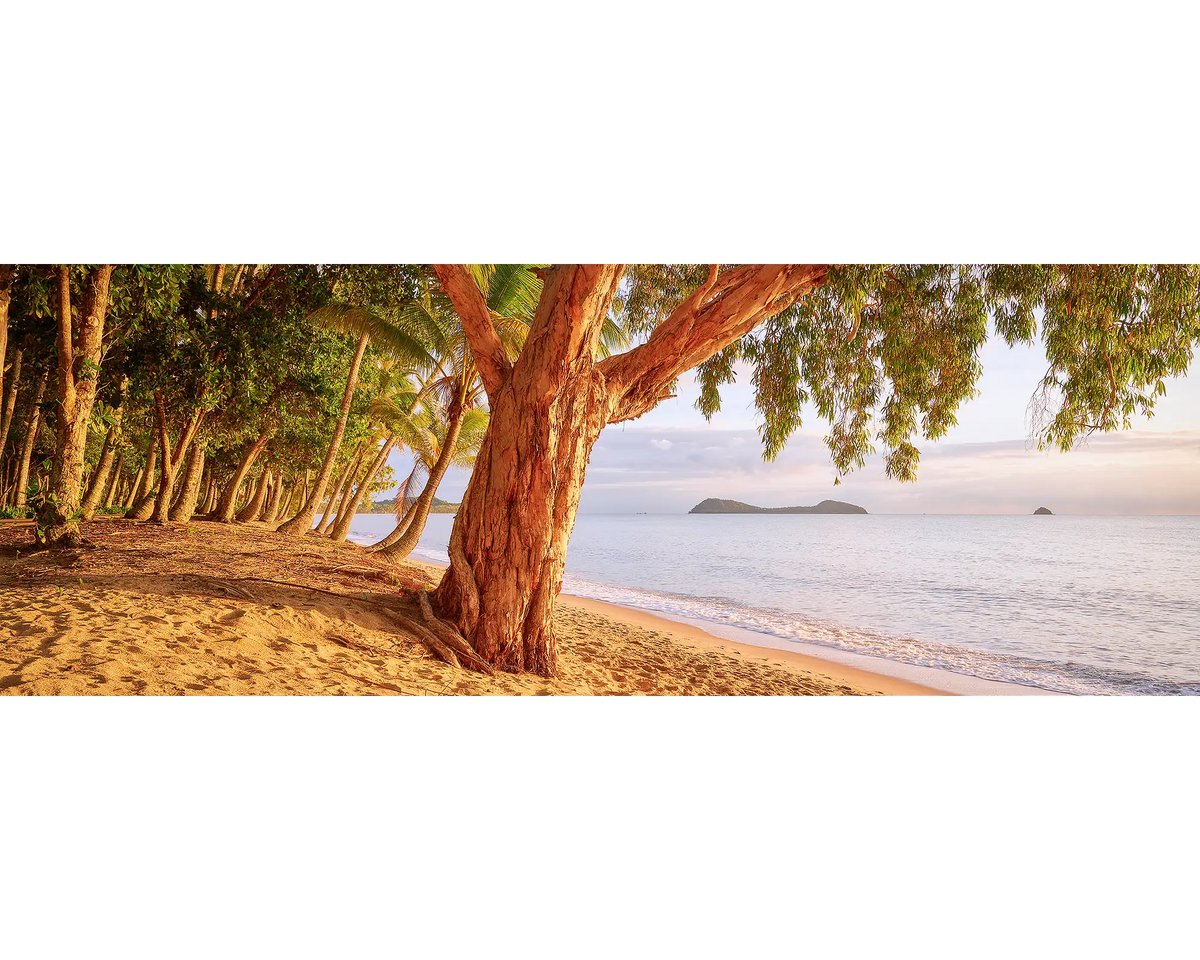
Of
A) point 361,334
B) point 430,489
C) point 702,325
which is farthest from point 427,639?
point 361,334

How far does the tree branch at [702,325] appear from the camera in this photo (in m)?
5.55

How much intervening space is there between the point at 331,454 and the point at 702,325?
7803 mm

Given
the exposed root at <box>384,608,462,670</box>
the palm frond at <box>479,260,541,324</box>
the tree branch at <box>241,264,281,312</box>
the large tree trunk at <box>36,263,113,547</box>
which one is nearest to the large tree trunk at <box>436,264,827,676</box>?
the exposed root at <box>384,608,462,670</box>

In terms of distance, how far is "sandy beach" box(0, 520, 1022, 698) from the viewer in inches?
135

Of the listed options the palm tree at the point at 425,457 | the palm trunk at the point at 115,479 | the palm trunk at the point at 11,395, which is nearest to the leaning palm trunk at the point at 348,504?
the palm tree at the point at 425,457

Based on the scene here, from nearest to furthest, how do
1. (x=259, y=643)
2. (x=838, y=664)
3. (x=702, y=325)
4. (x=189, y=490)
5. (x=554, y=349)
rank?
(x=259, y=643), (x=554, y=349), (x=702, y=325), (x=838, y=664), (x=189, y=490)

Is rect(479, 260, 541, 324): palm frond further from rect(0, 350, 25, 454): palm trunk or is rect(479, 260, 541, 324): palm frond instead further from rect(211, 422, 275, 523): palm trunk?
rect(0, 350, 25, 454): palm trunk

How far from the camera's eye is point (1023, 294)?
5.65 meters

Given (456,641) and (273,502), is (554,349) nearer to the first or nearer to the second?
(456,641)

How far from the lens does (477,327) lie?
5.55 meters

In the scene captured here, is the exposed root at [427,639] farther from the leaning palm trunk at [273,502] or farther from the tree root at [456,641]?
the leaning palm trunk at [273,502]

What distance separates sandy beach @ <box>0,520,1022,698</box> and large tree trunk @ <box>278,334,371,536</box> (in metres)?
2.67

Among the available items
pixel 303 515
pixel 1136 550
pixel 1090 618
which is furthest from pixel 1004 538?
pixel 303 515
